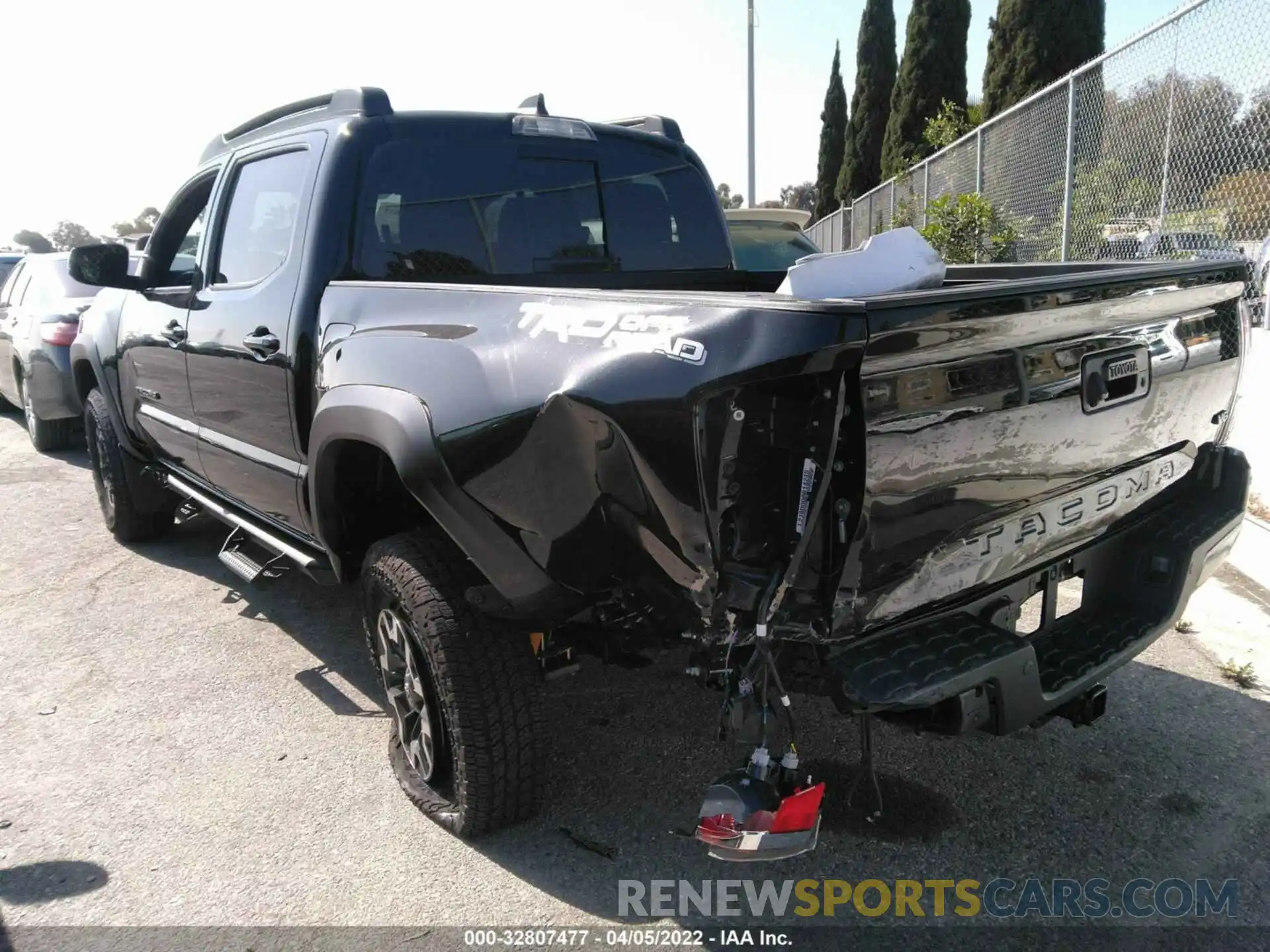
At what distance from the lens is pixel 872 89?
2652 centimetres

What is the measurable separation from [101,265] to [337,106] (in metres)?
1.73

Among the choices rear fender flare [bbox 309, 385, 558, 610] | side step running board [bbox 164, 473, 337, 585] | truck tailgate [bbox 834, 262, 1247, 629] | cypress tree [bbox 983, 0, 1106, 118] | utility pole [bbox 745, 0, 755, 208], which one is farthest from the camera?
utility pole [bbox 745, 0, 755, 208]

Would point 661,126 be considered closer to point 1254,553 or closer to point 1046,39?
point 1254,553

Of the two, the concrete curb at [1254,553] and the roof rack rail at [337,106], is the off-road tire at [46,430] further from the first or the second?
the concrete curb at [1254,553]

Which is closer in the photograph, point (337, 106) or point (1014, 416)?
point (1014, 416)

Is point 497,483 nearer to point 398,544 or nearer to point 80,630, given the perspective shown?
point 398,544

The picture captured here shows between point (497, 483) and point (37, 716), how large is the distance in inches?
101

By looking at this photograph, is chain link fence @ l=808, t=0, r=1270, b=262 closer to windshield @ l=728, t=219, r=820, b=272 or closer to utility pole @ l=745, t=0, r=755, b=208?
windshield @ l=728, t=219, r=820, b=272

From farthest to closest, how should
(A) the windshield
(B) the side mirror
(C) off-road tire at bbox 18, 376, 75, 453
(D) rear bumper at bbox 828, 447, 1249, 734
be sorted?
(C) off-road tire at bbox 18, 376, 75, 453, (A) the windshield, (B) the side mirror, (D) rear bumper at bbox 828, 447, 1249, 734

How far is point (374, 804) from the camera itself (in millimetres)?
3029

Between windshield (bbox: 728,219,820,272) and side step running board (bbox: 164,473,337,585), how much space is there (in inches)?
211

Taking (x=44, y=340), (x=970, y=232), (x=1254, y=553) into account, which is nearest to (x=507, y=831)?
(x=1254, y=553)

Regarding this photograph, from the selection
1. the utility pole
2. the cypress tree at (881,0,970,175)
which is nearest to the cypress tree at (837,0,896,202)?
the cypress tree at (881,0,970,175)

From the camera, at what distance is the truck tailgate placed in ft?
6.31
